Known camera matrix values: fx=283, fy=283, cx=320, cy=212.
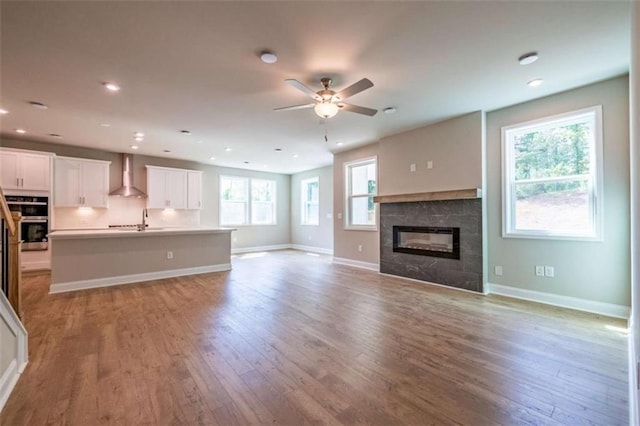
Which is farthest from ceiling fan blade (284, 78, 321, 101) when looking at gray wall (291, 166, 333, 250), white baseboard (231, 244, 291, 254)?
white baseboard (231, 244, 291, 254)

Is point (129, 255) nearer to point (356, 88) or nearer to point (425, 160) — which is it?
point (356, 88)

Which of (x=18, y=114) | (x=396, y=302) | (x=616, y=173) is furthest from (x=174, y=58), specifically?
(x=616, y=173)

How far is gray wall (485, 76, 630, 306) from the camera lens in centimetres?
323

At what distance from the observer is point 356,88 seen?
282cm

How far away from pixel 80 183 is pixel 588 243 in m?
9.03

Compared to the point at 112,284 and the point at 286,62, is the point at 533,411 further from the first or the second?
the point at 112,284

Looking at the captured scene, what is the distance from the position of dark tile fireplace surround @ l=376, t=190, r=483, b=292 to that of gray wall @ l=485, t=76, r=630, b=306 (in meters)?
0.31

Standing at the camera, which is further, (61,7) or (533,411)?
(61,7)

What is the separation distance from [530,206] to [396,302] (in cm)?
232

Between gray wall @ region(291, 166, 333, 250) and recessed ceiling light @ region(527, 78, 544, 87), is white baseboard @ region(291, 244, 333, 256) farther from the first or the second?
recessed ceiling light @ region(527, 78, 544, 87)

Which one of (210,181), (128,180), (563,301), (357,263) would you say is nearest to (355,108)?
(563,301)

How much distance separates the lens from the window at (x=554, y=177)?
344cm

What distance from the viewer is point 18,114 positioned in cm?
424

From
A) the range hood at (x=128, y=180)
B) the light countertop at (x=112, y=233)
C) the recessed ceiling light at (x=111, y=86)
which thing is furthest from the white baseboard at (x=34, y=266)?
the recessed ceiling light at (x=111, y=86)
